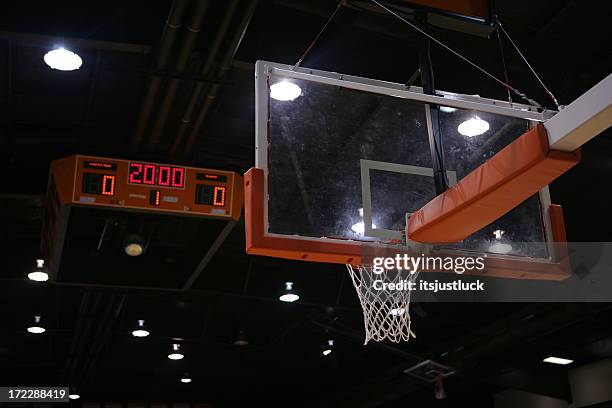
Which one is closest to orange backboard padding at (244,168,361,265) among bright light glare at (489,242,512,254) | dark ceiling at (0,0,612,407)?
bright light glare at (489,242,512,254)

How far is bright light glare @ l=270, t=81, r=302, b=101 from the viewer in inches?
173

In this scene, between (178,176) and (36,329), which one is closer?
(178,176)

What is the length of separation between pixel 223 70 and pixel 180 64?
1.08 ft

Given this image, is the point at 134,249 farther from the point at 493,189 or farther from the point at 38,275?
the point at 493,189

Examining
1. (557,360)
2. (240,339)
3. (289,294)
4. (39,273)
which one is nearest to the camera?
(39,273)

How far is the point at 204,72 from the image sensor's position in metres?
5.67

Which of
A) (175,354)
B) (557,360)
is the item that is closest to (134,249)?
(175,354)

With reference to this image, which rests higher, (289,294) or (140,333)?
(140,333)

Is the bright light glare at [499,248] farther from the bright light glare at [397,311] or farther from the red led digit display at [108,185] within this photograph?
the red led digit display at [108,185]

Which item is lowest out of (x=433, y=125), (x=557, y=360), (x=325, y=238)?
(x=325, y=238)

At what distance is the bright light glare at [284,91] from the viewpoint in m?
4.39

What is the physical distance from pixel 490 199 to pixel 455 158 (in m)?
0.82

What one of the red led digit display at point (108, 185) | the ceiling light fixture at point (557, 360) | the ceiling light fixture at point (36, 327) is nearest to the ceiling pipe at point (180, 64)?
the red led digit display at point (108, 185)

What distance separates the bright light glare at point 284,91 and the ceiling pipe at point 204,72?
2.84ft
